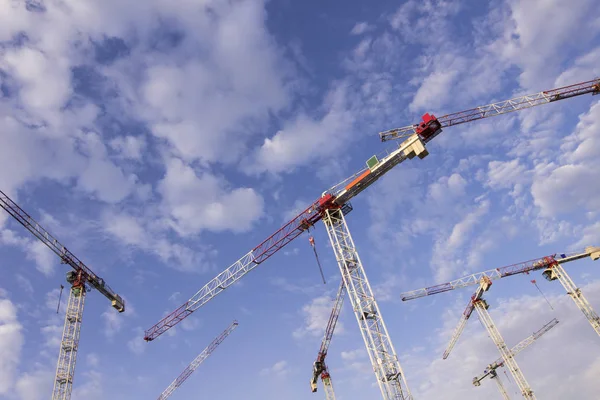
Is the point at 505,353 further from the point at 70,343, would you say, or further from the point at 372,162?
the point at 70,343

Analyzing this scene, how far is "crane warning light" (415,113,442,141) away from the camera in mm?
42719

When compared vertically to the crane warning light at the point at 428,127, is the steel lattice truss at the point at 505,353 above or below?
below

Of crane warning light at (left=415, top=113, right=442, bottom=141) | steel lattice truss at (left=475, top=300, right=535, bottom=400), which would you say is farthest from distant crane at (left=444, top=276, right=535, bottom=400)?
crane warning light at (left=415, top=113, right=442, bottom=141)

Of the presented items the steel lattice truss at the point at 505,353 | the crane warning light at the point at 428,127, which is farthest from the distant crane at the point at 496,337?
the crane warning light at the point at 428,127

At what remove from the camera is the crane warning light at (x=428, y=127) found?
42719mm

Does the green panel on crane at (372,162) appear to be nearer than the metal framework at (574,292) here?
Yes

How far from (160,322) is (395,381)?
139 ft

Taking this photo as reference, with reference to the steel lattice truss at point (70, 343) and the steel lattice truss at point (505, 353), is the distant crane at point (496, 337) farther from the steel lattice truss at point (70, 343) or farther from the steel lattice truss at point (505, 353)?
the steel lattice truss at point (70, 343)

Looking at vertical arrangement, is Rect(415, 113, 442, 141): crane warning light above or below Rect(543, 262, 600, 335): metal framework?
above

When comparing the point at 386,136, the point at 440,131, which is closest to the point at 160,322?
the point at 386,136

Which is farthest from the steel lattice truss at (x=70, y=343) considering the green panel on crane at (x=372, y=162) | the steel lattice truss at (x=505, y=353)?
the steel lattice truss at (x=505, y=353)

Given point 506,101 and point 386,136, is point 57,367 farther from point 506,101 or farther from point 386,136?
point 506,101

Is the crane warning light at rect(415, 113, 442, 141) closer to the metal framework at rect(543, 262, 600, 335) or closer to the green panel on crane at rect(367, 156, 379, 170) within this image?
the green panel on crane at rect(367, 156, 379, 170)

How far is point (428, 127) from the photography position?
4281 centimetres
